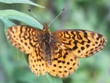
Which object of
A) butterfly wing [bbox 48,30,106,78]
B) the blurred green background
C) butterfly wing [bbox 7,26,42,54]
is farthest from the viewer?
the blurred green background

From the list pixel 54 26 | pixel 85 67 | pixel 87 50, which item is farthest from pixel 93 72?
pixel 87 50

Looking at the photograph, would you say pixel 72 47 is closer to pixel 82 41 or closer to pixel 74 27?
pixel 82 41

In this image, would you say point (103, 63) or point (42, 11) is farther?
point (42, 11)

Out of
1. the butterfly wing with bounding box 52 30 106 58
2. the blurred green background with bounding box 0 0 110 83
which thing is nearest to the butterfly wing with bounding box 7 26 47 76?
the butterfly wing with bounding box 52 30 106 58

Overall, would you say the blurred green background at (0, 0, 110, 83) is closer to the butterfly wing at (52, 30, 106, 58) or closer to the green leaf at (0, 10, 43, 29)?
the butterfly wing at (52, 30, 106, 58)

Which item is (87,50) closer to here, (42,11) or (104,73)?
(104,73)

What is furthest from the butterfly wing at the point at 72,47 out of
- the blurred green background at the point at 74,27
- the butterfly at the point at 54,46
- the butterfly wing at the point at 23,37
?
the blurred green background at the point at 74,27

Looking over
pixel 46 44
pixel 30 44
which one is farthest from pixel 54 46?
pixel 30 44
